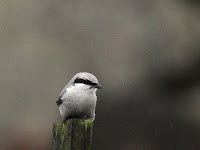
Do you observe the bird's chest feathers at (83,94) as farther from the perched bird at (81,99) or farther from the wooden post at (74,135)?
the wooden post at (74,135)

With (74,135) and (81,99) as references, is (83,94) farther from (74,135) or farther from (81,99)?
(74,135)

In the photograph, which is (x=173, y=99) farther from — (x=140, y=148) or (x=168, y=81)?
(x=140, y=148)

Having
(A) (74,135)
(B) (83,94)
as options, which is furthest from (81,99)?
(A) (74,135)

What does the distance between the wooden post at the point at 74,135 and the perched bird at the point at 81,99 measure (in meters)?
0.94

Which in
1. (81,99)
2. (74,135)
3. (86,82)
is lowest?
(74,135)

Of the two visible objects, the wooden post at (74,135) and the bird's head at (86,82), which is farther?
the bird's head at (86,82)

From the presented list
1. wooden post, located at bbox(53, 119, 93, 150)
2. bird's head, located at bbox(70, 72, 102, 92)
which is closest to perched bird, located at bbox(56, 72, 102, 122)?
bird's head, located at bbox(70, 72, 102, 92)

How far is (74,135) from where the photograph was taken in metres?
2.87

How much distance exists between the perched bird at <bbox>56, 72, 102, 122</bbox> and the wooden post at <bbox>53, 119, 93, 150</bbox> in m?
0.94

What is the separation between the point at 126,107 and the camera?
788 centimetres

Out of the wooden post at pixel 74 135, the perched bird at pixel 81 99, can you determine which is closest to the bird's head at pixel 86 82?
the perched bird at pixel 81 99

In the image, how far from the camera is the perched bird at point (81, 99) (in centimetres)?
387

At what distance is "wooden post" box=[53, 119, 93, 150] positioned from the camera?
9.35 ft

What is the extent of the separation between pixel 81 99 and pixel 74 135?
1056 mm
